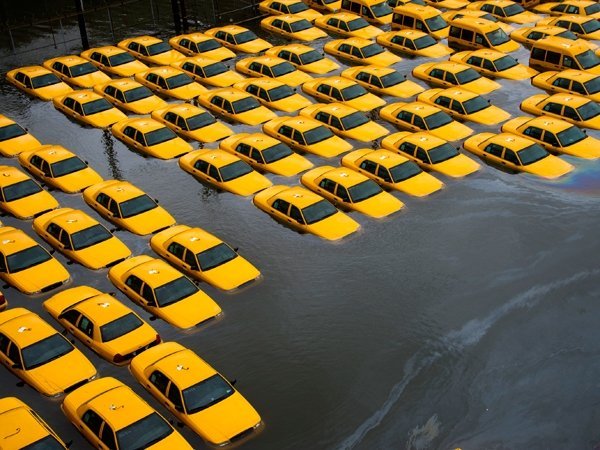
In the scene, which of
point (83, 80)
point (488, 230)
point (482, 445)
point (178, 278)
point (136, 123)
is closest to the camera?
point (482, 445)

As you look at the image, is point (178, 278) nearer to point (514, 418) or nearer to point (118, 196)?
point (118, 196)

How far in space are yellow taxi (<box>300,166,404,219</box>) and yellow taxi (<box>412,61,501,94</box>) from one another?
38.7 ft

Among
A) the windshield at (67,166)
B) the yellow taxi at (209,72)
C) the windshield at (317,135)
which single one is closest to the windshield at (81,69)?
the yellow taxi at (209,72)

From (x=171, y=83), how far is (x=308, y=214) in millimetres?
15712

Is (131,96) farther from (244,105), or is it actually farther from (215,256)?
(215,256)

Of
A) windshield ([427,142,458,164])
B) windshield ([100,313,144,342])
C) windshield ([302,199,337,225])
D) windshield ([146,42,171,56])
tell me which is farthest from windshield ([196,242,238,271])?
windshield ([146,42,171,56])

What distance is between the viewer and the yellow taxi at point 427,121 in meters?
38.3

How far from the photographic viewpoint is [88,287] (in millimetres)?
28109

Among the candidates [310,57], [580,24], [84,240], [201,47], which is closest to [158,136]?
[84,240]

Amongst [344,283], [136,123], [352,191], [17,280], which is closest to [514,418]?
[344,283]

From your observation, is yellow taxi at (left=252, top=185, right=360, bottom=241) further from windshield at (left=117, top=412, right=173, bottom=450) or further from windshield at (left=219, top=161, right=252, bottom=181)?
windshield at (left=117, top=412, right=173, bottom=450)

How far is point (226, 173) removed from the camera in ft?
116

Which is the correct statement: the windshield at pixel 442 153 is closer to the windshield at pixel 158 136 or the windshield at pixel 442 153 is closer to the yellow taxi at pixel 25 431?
the windshield at pixel 158 136

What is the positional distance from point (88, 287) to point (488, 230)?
14.7 m
